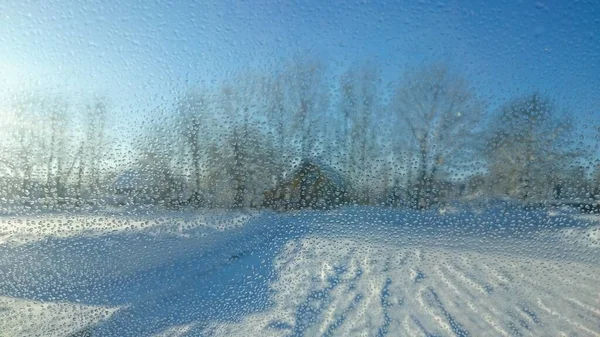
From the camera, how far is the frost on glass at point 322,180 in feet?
10.2

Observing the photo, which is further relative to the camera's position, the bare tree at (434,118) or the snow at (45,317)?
the snow at (45,317)

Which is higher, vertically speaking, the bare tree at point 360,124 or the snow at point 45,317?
the bare tree at point 360,124

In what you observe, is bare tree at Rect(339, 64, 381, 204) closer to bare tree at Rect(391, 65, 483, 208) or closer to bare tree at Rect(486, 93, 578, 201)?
bare tree at Rect(391, 65, 483, 208)

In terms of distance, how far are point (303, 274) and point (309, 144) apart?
68cm

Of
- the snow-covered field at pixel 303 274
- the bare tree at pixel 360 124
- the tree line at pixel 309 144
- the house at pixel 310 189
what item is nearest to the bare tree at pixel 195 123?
the tree line at pixel 309 144

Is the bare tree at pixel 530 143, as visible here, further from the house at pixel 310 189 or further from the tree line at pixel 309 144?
the house at pixel 310 189

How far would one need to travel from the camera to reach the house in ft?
10.8

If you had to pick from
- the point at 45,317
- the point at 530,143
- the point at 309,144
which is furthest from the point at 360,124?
the point at 45,317

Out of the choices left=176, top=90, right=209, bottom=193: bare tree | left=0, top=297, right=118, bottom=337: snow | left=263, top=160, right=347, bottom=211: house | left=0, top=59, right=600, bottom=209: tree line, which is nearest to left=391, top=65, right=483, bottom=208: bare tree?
left=0, top=59, right=600, bottom=209: tree line

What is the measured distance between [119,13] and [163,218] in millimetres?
1060

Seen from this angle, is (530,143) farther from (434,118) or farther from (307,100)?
(307,100)

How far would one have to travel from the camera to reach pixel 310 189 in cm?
329

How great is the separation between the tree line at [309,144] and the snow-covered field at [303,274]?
0.14 m

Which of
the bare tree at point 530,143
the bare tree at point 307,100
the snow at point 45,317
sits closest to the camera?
the bare tree at point 530,143
